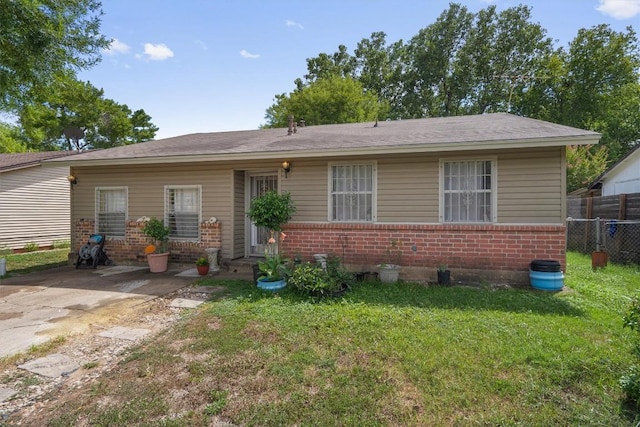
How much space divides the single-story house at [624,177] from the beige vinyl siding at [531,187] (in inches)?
296

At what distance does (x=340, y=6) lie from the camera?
36.3 ft

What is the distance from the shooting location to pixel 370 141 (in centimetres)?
660

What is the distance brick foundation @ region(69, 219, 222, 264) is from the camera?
7.75m

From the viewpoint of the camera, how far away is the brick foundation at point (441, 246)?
589 centimetres

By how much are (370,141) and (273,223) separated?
2.50 metres

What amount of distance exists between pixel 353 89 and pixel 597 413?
20878 mm

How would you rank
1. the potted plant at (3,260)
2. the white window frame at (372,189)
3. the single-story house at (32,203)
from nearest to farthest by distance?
the white window frame at (372,189) < the potted plant at (3,260) < the single-story house at (32,203)

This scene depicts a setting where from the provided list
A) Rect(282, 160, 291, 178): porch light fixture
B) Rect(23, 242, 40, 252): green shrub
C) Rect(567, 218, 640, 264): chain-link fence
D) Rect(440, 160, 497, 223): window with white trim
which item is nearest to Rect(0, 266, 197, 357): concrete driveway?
Rect(282, 160, 291, 178): porch light fixture

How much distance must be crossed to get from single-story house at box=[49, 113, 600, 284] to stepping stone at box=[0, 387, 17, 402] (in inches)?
187

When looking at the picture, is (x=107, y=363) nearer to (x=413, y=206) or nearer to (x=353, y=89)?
(x=413, y=206)

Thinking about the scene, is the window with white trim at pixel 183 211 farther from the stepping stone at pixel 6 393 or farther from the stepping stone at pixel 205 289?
the stepping stone at pixel 6 393

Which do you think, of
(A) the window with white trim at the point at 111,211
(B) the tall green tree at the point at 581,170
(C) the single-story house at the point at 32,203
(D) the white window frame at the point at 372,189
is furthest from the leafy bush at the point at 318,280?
(B) the tall green tree at the point at 581,170

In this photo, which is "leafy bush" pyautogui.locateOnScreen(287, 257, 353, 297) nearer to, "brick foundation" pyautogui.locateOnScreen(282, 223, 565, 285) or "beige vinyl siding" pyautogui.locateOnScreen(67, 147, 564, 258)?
"brick foundation" pyautogui.locateOnScreen(282, 223, 565, 285)

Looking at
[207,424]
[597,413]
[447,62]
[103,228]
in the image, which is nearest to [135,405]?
[207,424]
